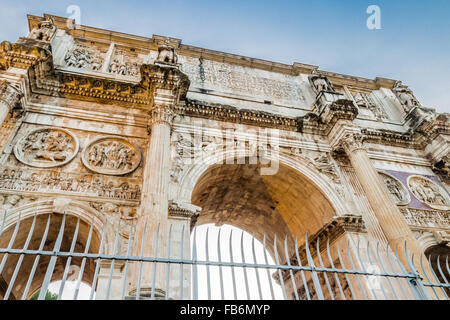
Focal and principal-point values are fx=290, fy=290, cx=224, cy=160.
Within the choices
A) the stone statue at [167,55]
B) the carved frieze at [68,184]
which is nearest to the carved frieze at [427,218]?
the carved frieze at [68,184]

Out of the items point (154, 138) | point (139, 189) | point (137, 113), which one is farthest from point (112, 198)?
point (137, 113)

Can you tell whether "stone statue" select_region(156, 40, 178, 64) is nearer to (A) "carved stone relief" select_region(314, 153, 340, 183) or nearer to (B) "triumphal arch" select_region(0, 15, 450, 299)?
(B) "triumphal arch" select_region(0, 15, 450, 299)

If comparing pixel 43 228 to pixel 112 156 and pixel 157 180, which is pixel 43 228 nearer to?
pixel 112 156

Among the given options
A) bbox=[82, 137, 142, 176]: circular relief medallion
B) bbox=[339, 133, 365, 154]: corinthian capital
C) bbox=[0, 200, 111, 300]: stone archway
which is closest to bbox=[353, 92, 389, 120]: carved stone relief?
bbox=[339, 133, 365, 154]: corinthian capital

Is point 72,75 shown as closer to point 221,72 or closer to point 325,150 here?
point 221,72

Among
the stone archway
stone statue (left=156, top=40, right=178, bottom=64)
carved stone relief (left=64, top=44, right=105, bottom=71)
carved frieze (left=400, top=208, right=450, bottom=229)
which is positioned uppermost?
carved stone relief (left=64, top=44, right=105, bottom=71)

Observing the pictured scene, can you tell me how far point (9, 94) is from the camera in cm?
673

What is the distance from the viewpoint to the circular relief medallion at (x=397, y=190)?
29.7 feet

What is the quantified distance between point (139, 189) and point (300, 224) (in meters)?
5.48

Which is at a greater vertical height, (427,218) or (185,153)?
(185,153)

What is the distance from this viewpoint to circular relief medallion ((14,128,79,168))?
6844 mm

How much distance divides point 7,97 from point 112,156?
262cm

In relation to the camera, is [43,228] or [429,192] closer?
[43,228]

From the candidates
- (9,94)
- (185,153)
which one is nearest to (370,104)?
(185,153)
